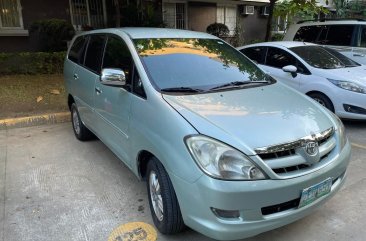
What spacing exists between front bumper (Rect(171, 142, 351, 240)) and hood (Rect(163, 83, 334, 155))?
27cm

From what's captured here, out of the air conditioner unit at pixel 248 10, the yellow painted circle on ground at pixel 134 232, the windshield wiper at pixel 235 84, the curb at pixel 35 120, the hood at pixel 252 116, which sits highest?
the air conditioner unit at pixel 248 10

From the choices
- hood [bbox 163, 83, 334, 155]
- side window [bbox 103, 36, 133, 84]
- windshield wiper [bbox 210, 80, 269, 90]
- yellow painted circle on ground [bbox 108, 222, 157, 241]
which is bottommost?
yellow painted circle on ground [bbox 108, 222, 157, 241]

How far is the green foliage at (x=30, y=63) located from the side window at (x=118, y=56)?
226 inches

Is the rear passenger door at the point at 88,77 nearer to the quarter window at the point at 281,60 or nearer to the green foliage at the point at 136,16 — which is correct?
the quarter window at the point at 281,60

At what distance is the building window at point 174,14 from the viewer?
14.1 meters

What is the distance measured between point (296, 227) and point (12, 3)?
10706 mm

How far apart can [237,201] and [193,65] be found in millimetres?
1626

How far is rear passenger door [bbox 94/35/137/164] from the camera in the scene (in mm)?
3307

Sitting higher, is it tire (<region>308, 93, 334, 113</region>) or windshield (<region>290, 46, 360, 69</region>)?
windshield (<region>290, 46, 360, 69</region>)

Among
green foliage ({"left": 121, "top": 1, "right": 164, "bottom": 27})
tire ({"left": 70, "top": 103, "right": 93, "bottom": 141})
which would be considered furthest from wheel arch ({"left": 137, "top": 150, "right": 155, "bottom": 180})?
green foliage ({"left": 121, "top": 1, "right": 164, "bottom": 27})

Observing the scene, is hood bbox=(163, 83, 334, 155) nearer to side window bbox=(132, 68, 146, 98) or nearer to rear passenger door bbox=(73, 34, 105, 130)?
side window bbox=(132, 68, 146, 98)

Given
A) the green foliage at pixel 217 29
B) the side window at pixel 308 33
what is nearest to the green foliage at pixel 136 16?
the green foliage at pixel 217 29

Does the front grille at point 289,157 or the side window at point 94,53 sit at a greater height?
the side window at point 94,53

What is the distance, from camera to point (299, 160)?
7.94ft
